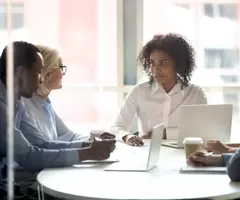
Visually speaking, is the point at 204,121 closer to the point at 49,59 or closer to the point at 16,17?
the point at 49,59

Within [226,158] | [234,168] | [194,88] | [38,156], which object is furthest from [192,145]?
[194,88]

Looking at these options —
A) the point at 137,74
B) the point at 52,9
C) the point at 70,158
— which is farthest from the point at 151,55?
the point at 70,158

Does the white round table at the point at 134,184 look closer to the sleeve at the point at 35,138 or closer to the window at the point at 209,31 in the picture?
the sleeve at the point at 35,138

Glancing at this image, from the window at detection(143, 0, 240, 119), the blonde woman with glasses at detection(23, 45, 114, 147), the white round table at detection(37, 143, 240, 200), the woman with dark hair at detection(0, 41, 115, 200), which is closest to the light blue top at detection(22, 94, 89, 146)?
the blonde woman with glasses at detection(23, 45, 114, 147)

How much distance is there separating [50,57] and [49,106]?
0.85 feet

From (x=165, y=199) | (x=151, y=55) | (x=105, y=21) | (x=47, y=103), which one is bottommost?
(x=165, y=199)

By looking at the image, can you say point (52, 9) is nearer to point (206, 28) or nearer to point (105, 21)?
point (105, 21)

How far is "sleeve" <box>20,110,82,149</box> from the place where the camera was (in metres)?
2.32

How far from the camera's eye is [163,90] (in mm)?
3160

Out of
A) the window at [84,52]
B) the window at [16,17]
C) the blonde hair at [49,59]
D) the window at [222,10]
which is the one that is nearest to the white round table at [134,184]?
the blonde hair at [49,59]

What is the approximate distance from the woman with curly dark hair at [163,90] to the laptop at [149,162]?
0.82m

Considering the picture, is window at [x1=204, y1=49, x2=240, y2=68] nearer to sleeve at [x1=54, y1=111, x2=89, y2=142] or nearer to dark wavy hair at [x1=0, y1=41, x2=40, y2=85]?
sleeve at [x1=54, y1=111, x2=89, y2=142]

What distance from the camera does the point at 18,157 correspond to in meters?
2.13

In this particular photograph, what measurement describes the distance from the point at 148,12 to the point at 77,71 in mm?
633
